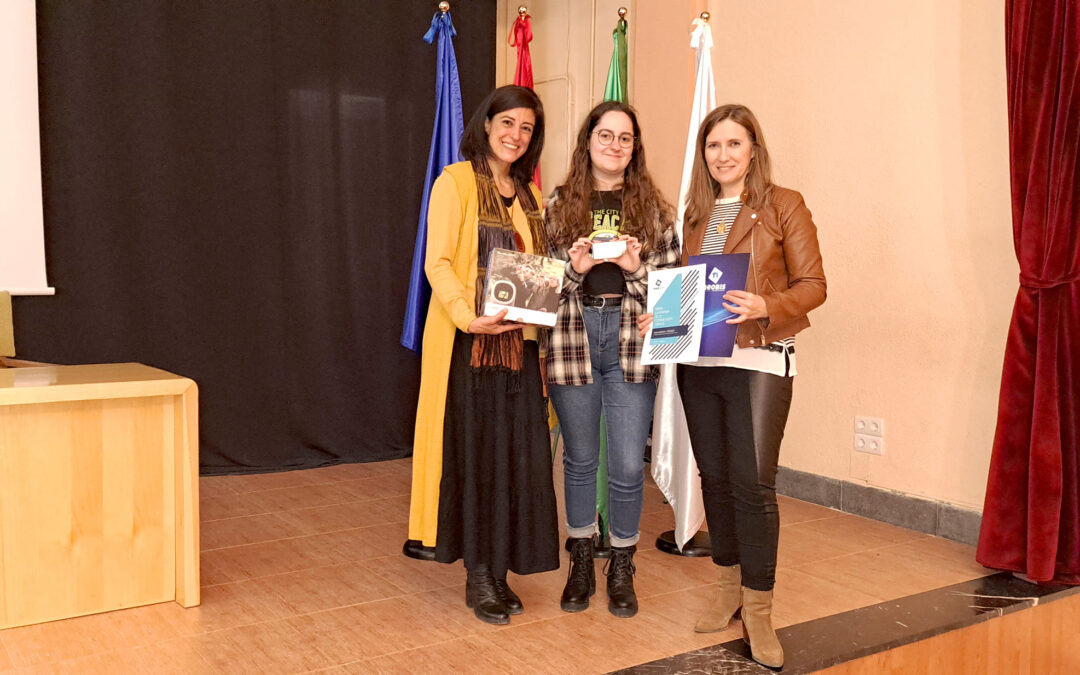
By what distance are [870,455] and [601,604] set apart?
1.63 meters

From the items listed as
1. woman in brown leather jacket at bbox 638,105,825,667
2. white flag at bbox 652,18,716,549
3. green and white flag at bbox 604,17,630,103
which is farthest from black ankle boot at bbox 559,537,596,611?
green and white flag at bbox 604,17,630,103

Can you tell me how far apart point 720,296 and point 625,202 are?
18.0 inches

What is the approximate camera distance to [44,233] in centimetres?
396

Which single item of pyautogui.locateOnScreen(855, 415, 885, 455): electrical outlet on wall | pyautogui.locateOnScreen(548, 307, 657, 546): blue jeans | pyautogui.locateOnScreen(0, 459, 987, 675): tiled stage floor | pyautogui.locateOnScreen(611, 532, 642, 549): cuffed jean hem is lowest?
pyautogui.locateOnScreen(0, 459, 987, 675): tiled stage floor

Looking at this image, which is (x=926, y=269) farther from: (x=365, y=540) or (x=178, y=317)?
(x=178, y=317)

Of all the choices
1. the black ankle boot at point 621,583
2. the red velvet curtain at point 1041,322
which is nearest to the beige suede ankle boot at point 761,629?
the black ankle boot at point 621,583

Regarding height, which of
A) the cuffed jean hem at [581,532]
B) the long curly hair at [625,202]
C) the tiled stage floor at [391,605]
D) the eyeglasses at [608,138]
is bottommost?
the tiled stage floor at [391,605]

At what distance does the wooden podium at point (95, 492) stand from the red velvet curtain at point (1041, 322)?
2.56 metres

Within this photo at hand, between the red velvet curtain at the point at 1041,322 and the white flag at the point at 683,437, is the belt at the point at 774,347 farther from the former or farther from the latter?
the red velvet curtain at the point at 1041,322

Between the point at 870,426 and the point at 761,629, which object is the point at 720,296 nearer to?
the point at 761,629

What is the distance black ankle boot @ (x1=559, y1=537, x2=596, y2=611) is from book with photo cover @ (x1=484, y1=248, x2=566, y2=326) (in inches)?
27.2

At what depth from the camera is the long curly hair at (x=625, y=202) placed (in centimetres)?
245

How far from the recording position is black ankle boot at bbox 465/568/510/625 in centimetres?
250

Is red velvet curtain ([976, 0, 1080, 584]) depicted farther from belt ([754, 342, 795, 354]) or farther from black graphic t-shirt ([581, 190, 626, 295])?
black graphic t-shirt ([581, 190, 626, 295])
